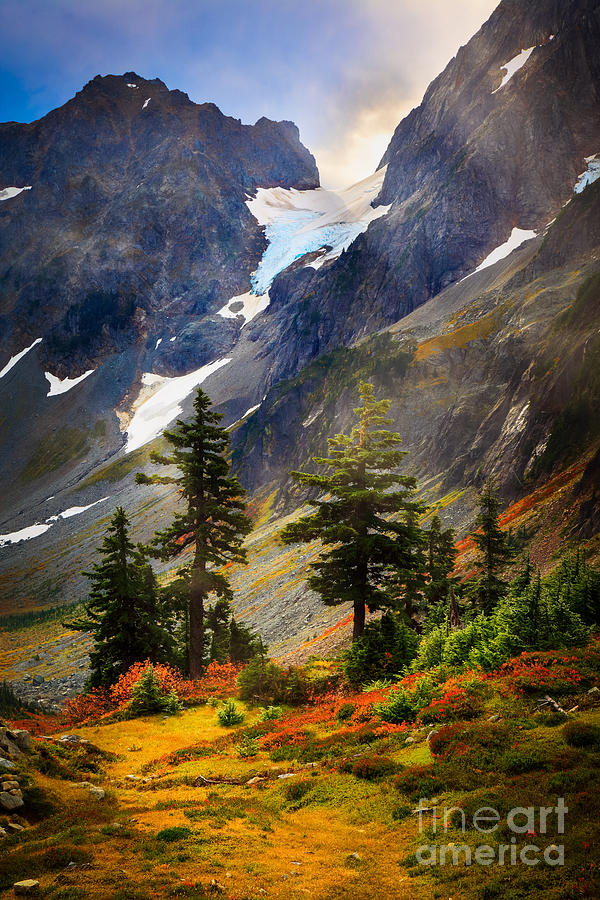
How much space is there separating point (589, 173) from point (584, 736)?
474 ft

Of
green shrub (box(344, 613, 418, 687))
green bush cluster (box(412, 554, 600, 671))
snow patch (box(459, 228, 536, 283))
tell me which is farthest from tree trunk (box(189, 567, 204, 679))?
snow patch (box(459, 228, 536, 283))

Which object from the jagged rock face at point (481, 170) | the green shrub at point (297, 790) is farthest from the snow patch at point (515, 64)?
the green shrub at point (297, 790)

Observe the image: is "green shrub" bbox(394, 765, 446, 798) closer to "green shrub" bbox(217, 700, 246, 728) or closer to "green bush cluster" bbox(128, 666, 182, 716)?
"green shrub" bbox(217, 700, 246, 728)

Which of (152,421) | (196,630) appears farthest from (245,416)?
(196,630)

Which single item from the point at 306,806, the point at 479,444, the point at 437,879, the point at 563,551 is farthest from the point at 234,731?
the point at 479,444

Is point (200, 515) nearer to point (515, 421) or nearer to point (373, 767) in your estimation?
point (373, 767)

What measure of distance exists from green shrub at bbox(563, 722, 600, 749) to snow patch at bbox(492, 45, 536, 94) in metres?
174

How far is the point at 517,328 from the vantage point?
73.0m

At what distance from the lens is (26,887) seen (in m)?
7.06

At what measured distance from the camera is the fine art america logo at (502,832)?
22.0ft

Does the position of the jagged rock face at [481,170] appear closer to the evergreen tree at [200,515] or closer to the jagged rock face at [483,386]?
the jagged rock face at [483,386]

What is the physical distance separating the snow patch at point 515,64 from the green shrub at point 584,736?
174m

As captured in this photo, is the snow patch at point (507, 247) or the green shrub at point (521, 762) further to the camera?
the snow patch at point (507, 247)

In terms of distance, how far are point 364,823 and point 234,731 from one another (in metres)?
9.40
